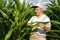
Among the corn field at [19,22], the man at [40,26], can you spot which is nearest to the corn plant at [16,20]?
the corn field at [19,22]

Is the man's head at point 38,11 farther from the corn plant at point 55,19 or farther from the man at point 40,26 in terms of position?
the corn plant at point 55,19

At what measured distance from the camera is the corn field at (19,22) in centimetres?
327

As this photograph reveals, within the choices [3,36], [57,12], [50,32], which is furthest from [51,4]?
[3,36]

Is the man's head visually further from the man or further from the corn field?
the corn field

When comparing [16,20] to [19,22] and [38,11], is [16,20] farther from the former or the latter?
[38,11]

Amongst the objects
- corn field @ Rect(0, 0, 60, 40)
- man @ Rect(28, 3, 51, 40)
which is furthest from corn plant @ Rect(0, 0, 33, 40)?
man @ Rect(28, 3, 51, 40)

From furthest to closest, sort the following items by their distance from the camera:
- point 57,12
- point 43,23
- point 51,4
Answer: point 51,4 < point 57,12 < point 43,23

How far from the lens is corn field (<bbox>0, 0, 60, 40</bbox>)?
3266 mm

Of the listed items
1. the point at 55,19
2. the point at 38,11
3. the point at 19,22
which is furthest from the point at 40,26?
the point at 55,19

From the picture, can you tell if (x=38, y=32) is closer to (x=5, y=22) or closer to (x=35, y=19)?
(x=35, y=19)

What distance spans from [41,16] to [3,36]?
718 mm

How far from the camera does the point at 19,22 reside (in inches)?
130

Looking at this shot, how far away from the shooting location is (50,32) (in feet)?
10.8

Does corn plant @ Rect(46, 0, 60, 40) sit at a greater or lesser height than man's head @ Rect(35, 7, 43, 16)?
lesser
